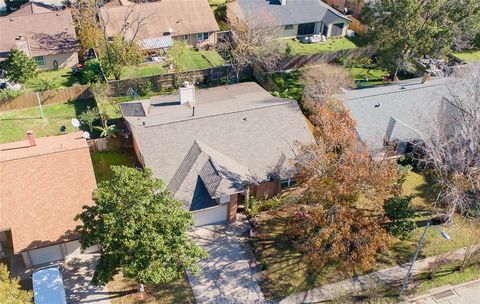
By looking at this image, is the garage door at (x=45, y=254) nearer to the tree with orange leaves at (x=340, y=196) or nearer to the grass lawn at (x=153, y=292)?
the grass lawn at (x=153, y=292)

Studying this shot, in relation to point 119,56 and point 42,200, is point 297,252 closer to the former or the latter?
point 42,200

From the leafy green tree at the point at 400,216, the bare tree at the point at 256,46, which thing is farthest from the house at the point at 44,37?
the leafy green tree at the point at 400,216

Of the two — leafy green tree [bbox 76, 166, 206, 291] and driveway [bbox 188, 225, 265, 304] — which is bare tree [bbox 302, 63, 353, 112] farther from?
leafy green tree [bbox 76, 166, 206, 291]

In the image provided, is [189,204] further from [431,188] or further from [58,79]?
[58,79]

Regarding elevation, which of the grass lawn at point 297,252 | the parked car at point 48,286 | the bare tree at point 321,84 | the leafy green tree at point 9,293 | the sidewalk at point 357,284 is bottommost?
the sidewalk at point 357,284

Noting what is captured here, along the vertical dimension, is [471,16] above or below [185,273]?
above

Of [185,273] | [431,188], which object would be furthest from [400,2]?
[185,273]

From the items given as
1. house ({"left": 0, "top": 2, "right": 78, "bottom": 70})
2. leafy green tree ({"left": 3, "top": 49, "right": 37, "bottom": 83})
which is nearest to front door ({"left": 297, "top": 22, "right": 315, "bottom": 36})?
house ({"left": 0, "top": 2, "right": 78, "bottom": 70})

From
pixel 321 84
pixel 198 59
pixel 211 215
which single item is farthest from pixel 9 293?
pixel 198 59
